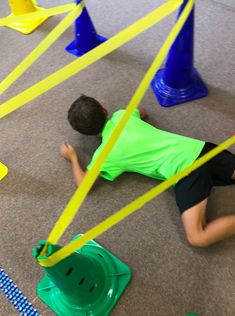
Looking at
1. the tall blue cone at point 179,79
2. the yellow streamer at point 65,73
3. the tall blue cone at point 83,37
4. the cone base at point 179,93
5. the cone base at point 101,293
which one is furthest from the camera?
the tall blue cone at point 83,37

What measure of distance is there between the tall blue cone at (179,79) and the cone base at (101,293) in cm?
76

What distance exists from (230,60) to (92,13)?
90cm

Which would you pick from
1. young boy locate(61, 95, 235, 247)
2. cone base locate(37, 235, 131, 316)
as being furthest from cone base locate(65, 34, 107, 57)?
cone base locate(37, 235, 131, 316)

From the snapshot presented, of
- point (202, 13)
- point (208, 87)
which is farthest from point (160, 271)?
point (202, 13)

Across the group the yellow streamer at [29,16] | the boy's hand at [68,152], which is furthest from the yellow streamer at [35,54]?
the boy's hand at [68,152]

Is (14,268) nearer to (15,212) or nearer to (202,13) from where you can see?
(15,212)

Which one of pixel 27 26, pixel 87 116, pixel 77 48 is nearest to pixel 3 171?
Result: pixel 87 116

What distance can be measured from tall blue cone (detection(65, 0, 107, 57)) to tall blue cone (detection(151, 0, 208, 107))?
43 centimetres

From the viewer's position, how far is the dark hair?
1240 mm

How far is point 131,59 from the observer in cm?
179

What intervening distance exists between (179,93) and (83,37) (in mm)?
619

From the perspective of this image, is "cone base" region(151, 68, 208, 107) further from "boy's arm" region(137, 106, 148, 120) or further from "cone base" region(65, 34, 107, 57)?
"cone base" region(65, 34, 107, 57)

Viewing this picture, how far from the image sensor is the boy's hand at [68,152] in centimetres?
142

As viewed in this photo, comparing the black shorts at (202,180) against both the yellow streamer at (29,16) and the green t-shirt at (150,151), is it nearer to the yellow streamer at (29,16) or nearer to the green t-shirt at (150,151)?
the green t-shirt at (150,151)
